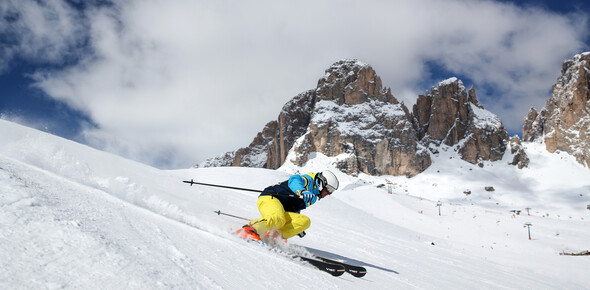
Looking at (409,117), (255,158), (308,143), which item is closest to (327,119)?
(308,143)

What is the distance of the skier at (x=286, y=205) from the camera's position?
4598 mm

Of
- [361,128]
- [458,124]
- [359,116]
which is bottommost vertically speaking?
[361,128]

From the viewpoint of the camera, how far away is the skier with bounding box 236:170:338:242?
181 inches

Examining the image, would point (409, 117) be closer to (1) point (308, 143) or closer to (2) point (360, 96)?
(2) point (360, 96)

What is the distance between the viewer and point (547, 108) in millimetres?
91312

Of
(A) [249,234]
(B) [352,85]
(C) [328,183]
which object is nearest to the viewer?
(A) [249,234]

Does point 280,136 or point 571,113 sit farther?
point 280,136

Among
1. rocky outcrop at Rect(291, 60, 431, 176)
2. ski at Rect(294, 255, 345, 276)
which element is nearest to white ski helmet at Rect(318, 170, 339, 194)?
ski at Rect(294, 255, 345, 276)

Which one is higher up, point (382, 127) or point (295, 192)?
point (382, 127)

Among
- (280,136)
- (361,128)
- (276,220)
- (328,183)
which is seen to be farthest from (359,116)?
(276,220)

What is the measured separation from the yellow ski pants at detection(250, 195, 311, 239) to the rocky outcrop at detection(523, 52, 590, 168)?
100 meters

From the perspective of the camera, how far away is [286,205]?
5148 mm

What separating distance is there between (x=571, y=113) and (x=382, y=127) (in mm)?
47566

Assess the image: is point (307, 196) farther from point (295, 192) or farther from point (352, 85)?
point (352, 85)
